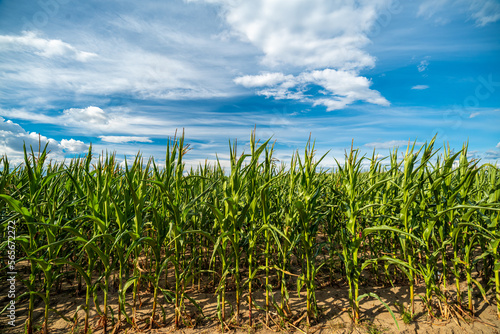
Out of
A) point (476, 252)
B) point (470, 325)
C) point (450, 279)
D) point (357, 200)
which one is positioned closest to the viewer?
Answer: point (357, 200)

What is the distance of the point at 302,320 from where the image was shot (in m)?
2.81

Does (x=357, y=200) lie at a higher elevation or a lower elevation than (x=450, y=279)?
higher

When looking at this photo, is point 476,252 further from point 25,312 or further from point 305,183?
point 25,312

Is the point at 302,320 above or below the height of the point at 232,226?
below

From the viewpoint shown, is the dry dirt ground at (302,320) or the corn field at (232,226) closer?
the corn field at (232,226)

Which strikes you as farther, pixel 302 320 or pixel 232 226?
pixel 302 320

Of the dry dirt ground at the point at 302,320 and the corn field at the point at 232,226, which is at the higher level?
the corn field at the point at 232,226

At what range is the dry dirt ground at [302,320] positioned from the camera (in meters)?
2.67

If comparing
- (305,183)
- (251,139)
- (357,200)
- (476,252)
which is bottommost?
(476,252)

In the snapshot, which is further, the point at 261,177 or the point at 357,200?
the point at 261,177

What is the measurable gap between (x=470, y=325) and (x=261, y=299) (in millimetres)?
2246

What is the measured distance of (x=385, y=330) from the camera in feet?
8.92

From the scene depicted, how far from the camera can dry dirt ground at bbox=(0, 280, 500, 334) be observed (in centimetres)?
267

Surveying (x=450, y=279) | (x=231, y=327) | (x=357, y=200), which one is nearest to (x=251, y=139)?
(x=357, y=200)
